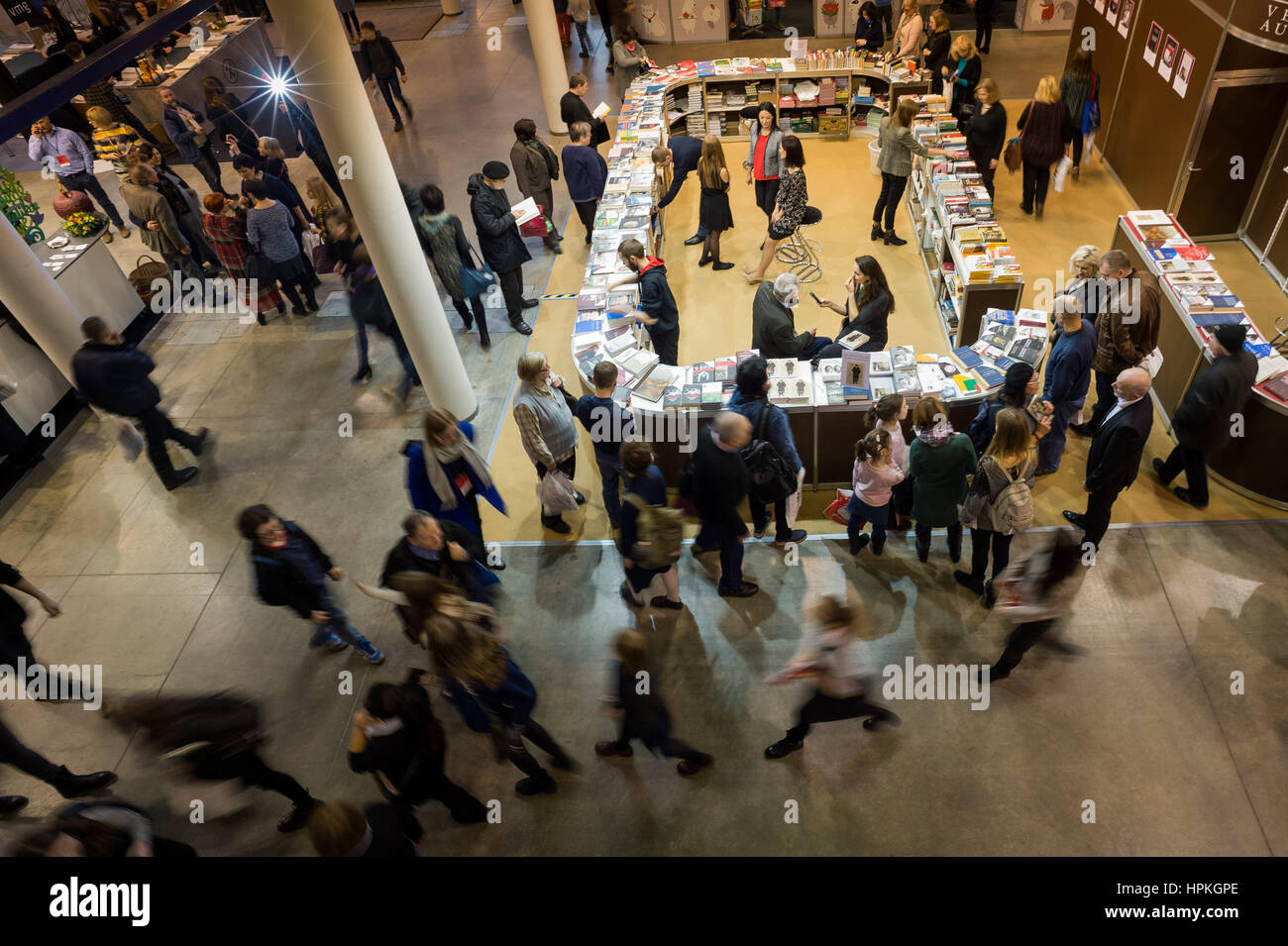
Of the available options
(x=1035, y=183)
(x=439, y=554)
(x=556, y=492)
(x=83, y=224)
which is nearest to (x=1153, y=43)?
(x=1035, y=183)

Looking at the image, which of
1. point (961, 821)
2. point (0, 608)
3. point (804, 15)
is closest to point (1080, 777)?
point (961, 821)

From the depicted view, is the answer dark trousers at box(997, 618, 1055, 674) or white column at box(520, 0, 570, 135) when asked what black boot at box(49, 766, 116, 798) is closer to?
dark trousers at box(997, 618, 1055, 674)

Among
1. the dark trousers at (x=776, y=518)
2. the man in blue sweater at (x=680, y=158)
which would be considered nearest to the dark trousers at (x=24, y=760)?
the dark trousers at (x=776, y=518)

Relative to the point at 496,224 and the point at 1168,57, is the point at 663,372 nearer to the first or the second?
the point at 496,224

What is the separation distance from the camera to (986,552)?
541cm

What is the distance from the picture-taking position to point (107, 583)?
667 centimetres

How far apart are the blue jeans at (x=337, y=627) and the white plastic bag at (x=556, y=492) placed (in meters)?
1.63

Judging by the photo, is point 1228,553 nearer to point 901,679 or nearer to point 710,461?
point 901,679

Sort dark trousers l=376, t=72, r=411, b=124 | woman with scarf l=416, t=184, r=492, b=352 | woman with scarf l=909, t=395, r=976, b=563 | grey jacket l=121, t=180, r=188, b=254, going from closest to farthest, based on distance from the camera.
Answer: woman with scarf l=909, t=395, r=976, b=563 < woman with scarf l=416, t=184, r=492, b=352 < grey jacket l=121, t=180, r=188, b=254 < dark trousers l=376, t=72, r=411, b=124

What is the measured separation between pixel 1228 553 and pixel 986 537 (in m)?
1.87

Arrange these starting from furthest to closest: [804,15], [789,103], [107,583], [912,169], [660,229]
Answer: [804,15], [789,103], [660,229], [912,169], [107,583]

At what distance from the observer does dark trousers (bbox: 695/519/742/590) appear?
5383 mm

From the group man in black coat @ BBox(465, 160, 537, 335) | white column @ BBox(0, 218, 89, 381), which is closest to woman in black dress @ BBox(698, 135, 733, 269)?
man in black coat @ BBox(465, 160, 537, 335)

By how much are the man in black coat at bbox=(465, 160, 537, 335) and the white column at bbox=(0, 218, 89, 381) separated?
387cm
